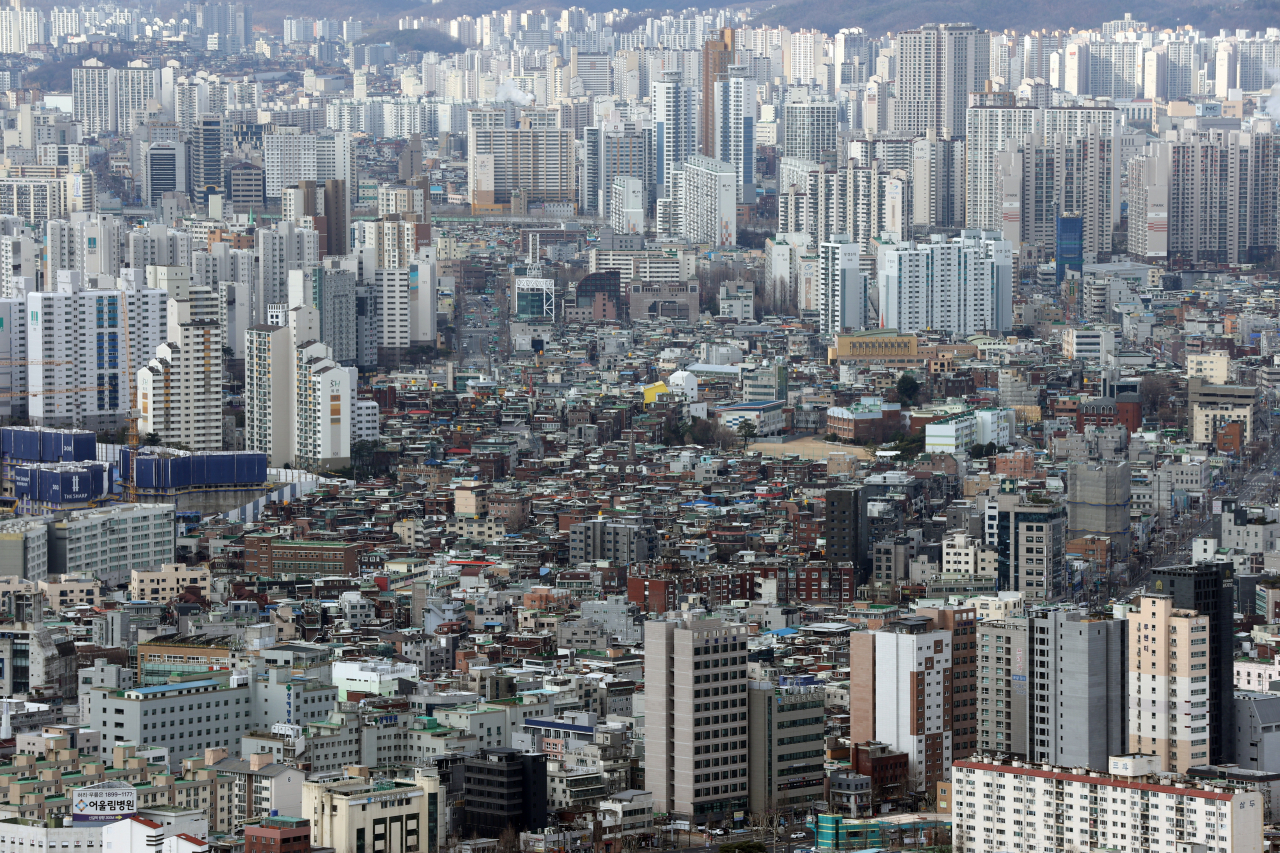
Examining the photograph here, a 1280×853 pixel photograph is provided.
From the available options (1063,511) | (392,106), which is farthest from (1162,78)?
(1063,511)

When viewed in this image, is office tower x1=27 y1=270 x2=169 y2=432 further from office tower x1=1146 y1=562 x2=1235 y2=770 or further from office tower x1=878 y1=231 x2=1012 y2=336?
office tower x1=1146 y1=562 x2=1235 y2=770

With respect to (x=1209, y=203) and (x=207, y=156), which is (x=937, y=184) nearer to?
(x=1209, y=203)

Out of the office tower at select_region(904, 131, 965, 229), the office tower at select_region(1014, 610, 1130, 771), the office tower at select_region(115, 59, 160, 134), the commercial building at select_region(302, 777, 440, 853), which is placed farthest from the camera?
the office tower at select_region(115, 59, 160, 134)

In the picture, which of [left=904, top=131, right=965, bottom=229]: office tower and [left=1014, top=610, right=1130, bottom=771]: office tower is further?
[left=904, top=131, right=965, bottom=229]: office tower

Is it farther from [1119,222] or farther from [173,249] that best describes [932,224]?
[173,249]

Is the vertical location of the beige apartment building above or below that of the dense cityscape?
below

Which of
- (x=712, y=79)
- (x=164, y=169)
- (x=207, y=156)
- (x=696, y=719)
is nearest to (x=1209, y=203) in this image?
(x=712, y=79)

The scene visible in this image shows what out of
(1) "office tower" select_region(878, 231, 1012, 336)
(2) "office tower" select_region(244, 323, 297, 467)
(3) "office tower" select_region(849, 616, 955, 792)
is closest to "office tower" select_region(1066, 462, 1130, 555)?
(3) "office tower" select_region(849, 616, 955, 792)
